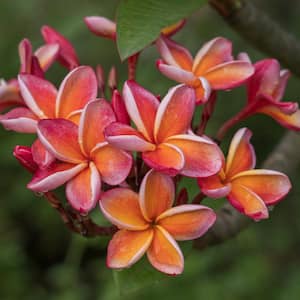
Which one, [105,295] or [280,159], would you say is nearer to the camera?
[280,159]

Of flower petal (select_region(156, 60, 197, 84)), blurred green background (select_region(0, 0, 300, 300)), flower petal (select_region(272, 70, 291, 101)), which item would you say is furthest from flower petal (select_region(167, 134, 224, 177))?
blurred green background (select_region(0, 0, 300, 300))

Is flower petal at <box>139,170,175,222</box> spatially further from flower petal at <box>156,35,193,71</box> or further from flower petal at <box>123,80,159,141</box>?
flower petal at <box>156,35,193,71</box>

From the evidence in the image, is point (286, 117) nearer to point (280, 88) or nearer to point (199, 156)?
point (280, 88)

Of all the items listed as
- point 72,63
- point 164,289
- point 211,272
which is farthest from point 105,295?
point 72,63

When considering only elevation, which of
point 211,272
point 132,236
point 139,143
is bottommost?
point 211,272

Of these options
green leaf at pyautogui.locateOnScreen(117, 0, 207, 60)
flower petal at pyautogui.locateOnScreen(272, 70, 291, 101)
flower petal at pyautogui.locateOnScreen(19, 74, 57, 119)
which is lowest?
flower petal at pyautogui.locateOnScreen(19, 74, 57, 119)

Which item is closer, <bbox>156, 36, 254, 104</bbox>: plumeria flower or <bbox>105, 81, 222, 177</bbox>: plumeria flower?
<bbox>105, 81, 222, 177</bbox>: plumeria flower

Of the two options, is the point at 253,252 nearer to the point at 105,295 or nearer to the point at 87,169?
the point at 105,295

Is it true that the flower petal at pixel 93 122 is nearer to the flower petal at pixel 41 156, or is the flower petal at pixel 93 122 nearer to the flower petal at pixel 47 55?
the flower petal at pixel 41 156
